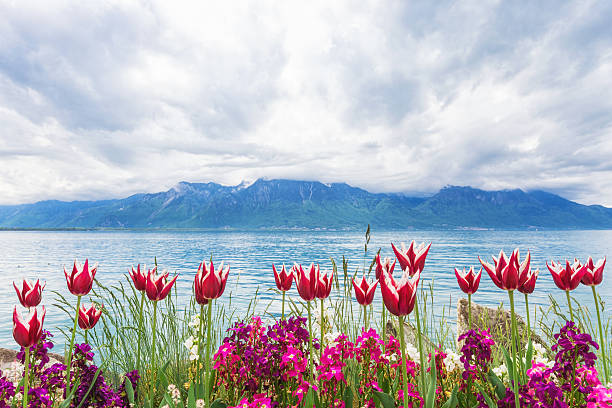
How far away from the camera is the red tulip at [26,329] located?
207 cm

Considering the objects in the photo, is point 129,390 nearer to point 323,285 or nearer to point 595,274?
point 323,285

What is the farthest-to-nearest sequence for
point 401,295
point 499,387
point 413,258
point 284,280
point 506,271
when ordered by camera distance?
point 284,280
point 499,387
point 413,258
point 506,271
point 401,295

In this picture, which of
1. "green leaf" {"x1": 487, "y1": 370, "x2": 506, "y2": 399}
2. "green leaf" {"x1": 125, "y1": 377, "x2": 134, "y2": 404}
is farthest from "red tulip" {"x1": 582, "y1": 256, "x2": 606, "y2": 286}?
"green leaf" {"x1": 125, "y1": 377, "x2": 134, "y2": 404}

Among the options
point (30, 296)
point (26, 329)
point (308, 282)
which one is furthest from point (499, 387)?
point (30, 296)

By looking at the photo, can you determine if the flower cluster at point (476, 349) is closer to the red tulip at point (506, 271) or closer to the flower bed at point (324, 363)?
the flower bed at point (324, 363)

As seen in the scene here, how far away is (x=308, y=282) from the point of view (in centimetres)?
260

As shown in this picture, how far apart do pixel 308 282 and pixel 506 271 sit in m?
1.37

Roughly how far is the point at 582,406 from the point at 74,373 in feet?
13.4

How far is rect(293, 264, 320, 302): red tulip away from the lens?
8.54 ft

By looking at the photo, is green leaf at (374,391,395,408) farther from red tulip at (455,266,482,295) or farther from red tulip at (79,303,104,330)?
red tulip at (79,303,104,330)

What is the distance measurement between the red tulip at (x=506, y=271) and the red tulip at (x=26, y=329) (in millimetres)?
2921

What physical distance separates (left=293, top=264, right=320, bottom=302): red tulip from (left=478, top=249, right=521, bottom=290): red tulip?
3.89 ft

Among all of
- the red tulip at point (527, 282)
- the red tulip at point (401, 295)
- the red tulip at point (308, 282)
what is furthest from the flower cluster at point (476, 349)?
the red tulip at point (308, 282)

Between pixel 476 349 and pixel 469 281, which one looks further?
pixel 469 281
